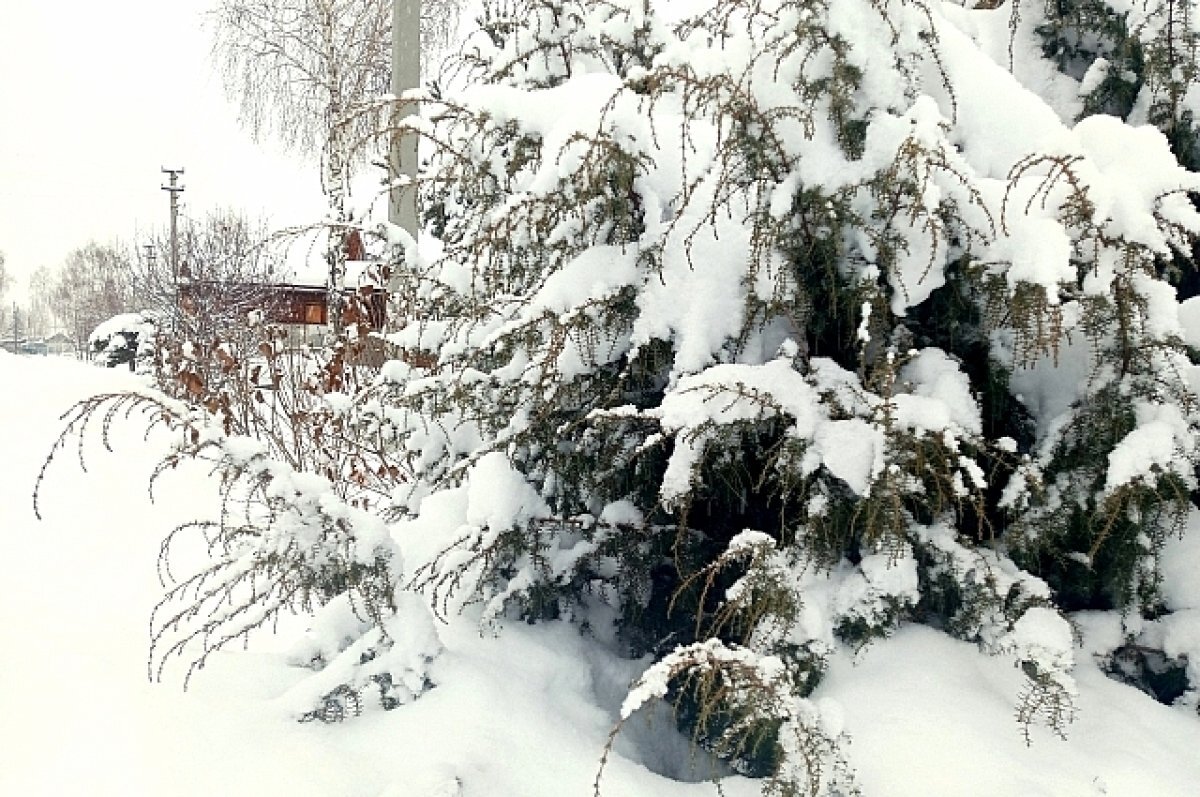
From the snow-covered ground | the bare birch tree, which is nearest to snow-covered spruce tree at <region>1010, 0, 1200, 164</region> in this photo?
the snow-covered ground

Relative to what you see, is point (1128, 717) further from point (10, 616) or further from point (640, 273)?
point (10, 616)

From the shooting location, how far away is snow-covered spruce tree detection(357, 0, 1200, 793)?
5.17 ft

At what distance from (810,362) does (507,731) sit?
3.02 ft

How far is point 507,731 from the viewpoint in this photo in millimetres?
1664

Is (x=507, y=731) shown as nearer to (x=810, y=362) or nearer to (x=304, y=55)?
(x=810, y=362)

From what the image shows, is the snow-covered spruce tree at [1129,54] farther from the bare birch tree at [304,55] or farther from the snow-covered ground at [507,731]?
the bare birch tree at [304,55]

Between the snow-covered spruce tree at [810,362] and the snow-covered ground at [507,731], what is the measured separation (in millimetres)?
87

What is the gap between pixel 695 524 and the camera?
6.59 ft

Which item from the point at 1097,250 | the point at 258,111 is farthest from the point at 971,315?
the point at 258,111

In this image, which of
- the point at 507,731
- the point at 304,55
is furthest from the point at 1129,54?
the point at 304,55

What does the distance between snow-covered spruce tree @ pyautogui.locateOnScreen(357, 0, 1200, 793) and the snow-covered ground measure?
0.29ft

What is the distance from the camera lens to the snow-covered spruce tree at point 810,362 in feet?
5.17

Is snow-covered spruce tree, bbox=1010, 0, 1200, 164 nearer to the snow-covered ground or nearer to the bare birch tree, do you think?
the snow-covered ground

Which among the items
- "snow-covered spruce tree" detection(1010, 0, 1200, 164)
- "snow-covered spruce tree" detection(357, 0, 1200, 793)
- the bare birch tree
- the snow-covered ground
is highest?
the bare birch tree
